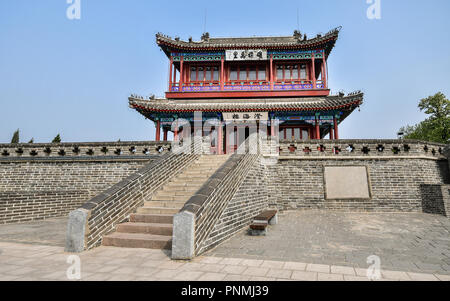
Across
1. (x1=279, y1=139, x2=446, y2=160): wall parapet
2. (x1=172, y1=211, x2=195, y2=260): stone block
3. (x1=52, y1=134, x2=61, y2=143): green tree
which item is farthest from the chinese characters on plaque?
(x1=52, y1=134, x2=61, y2=143): green tree

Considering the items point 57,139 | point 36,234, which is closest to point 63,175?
point 36,234

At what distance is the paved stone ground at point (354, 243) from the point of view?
12.6 ft

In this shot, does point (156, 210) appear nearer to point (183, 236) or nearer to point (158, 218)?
point (158, 218)

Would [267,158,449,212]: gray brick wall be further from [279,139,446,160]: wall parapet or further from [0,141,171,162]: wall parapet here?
[0,141,171,162]: wall parapet

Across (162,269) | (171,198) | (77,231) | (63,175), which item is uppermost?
(63,175)

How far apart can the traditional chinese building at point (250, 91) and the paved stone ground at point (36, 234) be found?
9052 mm

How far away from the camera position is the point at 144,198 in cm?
602

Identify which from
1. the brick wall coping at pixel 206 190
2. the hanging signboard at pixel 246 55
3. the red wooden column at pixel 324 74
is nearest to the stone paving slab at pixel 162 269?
the brick wall coping at pixel 206 190

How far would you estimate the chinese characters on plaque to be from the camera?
14.5 m

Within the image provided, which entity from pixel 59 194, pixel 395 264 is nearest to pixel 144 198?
pixel 59 194

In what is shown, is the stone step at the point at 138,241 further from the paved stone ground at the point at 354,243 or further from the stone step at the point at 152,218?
the paved stone ground at the point at 354,243

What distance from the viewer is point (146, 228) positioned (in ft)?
16.2

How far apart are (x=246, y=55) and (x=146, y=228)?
600 inches

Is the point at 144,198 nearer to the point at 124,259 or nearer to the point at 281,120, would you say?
the point at 124,259
